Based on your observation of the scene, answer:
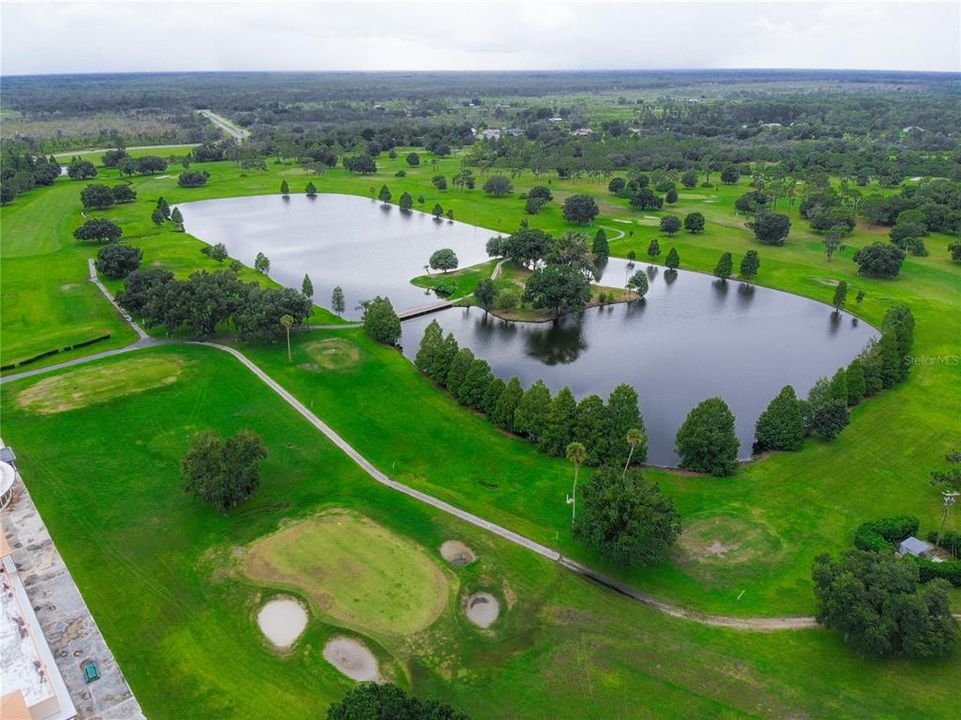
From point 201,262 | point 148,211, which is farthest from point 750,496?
point 148,211

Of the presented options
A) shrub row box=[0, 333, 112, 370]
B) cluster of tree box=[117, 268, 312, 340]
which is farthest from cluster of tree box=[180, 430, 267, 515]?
shrub row box=[0, 333, 112, 370]

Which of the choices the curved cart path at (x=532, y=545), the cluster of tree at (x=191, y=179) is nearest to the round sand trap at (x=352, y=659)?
the curved cart path at (x=532, y=545)

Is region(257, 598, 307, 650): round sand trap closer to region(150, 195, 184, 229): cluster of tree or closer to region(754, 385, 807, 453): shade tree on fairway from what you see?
region(754, 385, 807, 453): shade tree on fairway

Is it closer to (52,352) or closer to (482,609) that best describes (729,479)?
(482,609)

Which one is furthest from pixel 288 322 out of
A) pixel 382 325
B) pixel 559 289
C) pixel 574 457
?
pixel 574 457

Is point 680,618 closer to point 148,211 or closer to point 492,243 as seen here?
point 492,243

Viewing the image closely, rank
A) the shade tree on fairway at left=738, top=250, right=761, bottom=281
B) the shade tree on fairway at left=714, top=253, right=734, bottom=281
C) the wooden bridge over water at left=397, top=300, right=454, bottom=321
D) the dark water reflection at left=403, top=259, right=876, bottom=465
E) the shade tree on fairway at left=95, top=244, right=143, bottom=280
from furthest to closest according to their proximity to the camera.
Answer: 1. the shade tree on fairway at left=714, top=253, right=734, bottom=281
2. the shade tree on fairway at left=738, top=250, right=761, bottom=281
3. the shade tree on fairway at left=95, top=244, right=143, bottom=280
4. the wooden bridge over water at left=397, top=300, right=454, bottom=321
5. the dark water reflection at left=403, top=259, right=876, bottom=465
